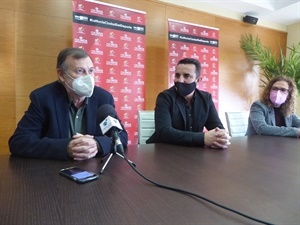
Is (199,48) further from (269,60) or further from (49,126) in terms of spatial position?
(49,126)

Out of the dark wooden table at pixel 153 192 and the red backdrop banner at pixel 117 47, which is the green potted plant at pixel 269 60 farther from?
the dark wooden table at pixel 153 192

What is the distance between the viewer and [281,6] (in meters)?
4.11

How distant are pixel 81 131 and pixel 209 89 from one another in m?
2.97

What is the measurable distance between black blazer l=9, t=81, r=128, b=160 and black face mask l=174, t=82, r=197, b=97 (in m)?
0.60

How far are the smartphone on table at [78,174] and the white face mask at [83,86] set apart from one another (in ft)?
1.82

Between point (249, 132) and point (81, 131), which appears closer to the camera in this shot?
point (81, 131)

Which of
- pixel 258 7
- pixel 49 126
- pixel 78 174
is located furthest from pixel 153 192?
pixel 258 7

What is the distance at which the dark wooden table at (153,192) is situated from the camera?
0.47 m

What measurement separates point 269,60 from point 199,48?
1.46 metres

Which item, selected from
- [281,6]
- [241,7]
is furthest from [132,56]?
[281,6]

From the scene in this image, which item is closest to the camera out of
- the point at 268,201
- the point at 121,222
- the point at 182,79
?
the point at 121,222

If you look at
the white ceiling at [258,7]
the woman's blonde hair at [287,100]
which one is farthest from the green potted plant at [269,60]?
the woman's blonde hair at [287,100]

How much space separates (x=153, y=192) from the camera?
1.98 feet

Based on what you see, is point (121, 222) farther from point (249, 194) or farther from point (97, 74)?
point (97, 74)
